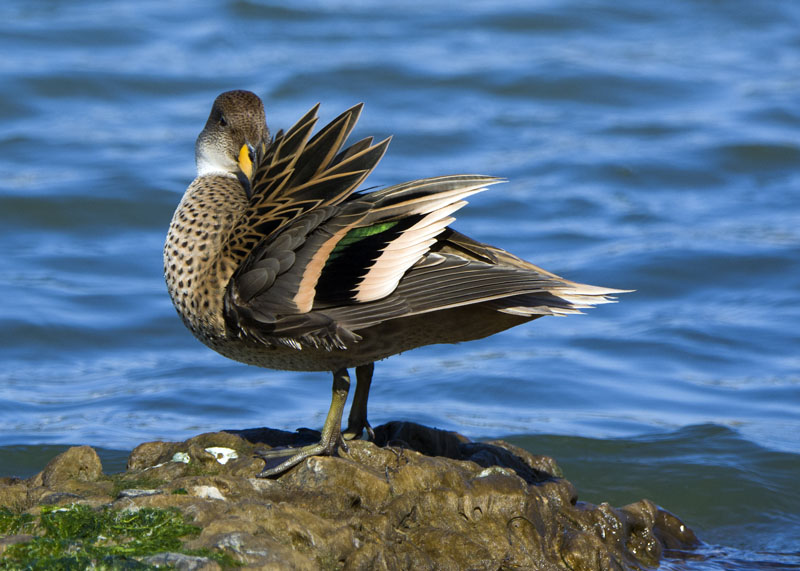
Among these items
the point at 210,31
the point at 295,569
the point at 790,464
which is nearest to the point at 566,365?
the point at 790,464

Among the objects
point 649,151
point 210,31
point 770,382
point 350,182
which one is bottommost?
point 770,382

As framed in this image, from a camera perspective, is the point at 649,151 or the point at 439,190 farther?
the point at 649,151

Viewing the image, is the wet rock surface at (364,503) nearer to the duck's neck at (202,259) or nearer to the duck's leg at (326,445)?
the duck's leg at (326,445)

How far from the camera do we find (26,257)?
34.2 ft

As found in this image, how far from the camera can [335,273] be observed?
14.9 feet

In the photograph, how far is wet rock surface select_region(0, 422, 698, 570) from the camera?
3719 mm

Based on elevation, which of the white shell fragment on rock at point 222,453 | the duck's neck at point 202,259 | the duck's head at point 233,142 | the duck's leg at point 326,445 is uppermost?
the duck's head at point 233,142

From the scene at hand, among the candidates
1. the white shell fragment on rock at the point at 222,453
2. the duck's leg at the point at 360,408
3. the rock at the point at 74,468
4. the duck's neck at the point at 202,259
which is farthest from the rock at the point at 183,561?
the duck's leg at the point at 360,408

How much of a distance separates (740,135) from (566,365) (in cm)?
594

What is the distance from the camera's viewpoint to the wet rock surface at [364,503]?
3719 mm

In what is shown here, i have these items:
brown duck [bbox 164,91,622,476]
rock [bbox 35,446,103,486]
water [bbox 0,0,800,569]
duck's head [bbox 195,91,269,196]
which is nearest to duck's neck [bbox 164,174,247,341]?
brown duck [bbox 164,91,622,476]

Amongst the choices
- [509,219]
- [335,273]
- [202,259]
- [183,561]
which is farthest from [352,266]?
[509,219]

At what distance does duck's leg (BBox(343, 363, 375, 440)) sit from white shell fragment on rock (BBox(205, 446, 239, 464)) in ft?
1.63

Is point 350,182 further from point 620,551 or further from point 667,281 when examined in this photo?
point 667,281
